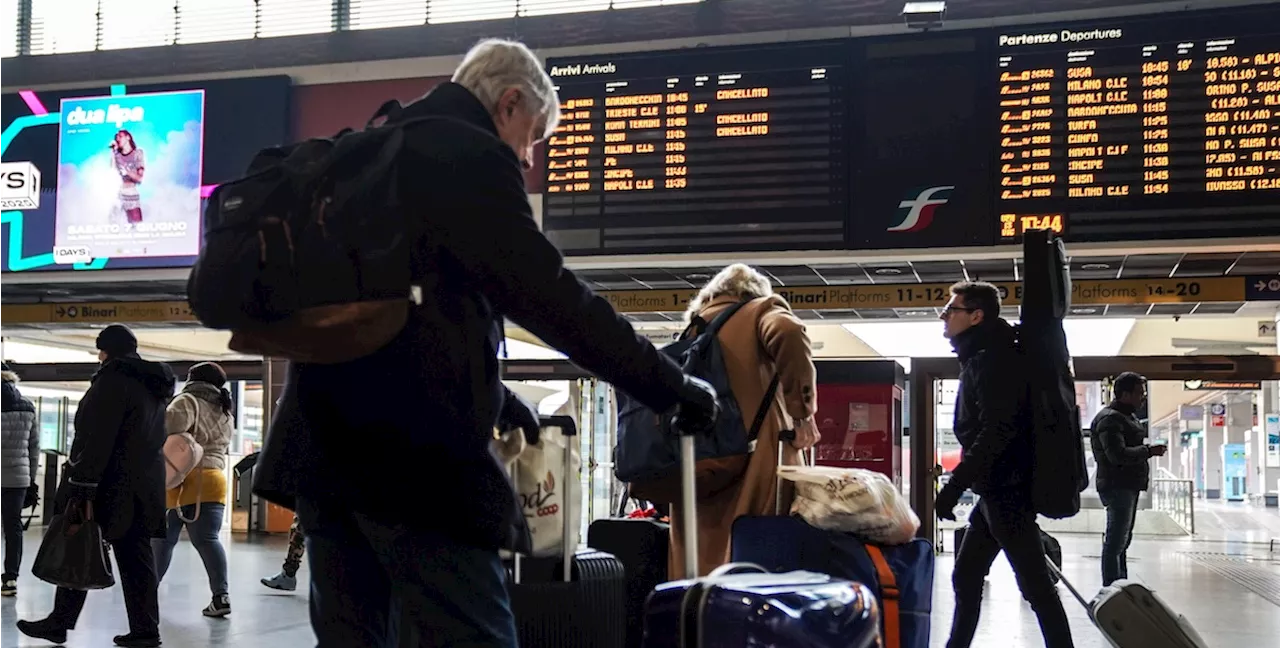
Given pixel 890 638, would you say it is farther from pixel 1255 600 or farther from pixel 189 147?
pixel 189 147

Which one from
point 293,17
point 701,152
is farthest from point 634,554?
point 293,17

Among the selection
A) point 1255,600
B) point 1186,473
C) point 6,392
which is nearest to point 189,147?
point 6,392

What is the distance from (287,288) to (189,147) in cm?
823

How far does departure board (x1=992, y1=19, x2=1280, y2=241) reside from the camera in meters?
6.96

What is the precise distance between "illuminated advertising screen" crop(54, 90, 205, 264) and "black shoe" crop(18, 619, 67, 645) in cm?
395

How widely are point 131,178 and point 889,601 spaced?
25.8 ft

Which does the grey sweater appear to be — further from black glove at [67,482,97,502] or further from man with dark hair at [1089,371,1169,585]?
man with dark hair at [1089,371,1169,585]

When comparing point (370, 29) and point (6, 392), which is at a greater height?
point (370, 29)

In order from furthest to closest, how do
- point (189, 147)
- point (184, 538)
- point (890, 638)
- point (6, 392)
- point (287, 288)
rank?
point (184, 538), point (189, 147), point (6, 392), point (890, 638), point (287, 288)

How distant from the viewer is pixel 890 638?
301 centimetres

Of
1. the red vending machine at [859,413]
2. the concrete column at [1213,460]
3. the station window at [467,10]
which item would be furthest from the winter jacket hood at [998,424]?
the concrete column at [1213,460]

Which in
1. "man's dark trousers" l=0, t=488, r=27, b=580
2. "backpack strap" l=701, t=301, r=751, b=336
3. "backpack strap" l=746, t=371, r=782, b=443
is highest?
"backpack strap" l=701, t=301, r=751, b=336

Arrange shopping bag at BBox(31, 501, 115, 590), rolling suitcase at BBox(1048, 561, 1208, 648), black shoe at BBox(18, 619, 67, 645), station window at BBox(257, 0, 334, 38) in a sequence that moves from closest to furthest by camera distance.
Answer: rolling suitcase at BBox(1048, 561, 1208, 648) → shopping bag at BBox(31, 501, 115, 590) → black shoe at BBox(18, 619, 67, 645) → station window at BBox(257, 0, 334, 38)

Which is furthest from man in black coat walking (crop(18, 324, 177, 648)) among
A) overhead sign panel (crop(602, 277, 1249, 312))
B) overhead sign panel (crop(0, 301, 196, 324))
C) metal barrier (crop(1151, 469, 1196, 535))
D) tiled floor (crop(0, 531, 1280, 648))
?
metal barrier (crop(1151, 469, 1196, 535))
